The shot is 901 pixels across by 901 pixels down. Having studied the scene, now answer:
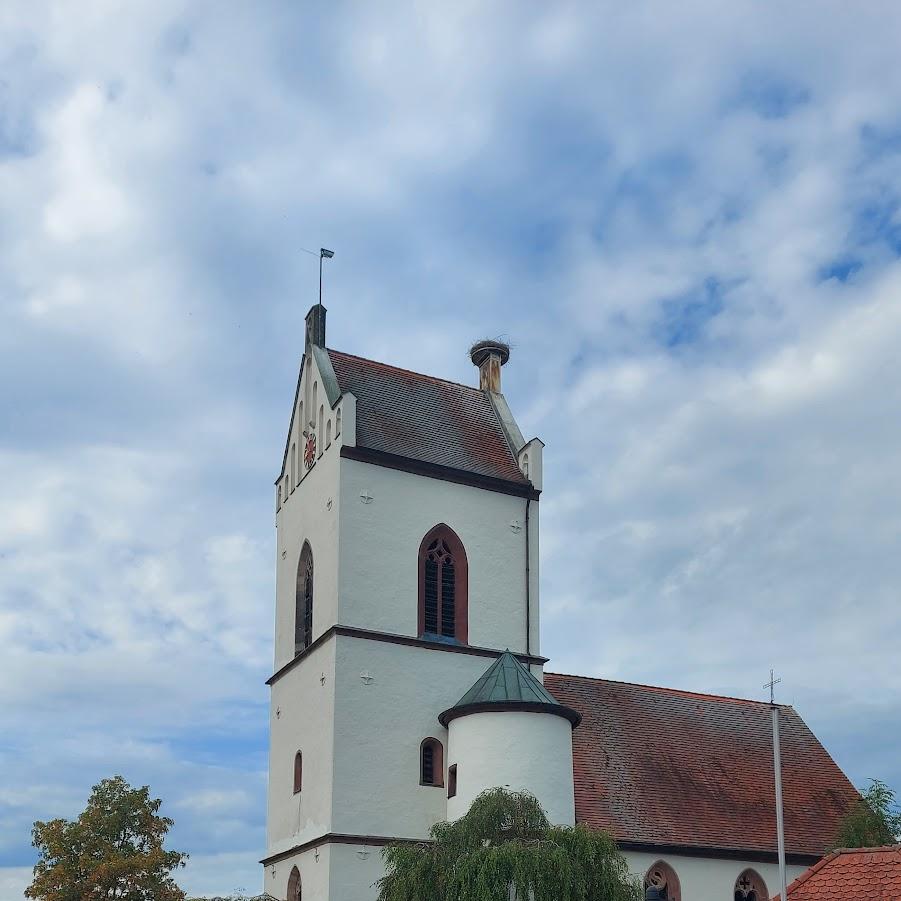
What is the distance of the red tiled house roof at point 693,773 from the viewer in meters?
36.2

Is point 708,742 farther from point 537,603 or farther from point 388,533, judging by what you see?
point 388,533

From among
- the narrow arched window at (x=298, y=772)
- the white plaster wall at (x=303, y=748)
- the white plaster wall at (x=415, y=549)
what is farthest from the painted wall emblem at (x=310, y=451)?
the narrow arched window at (x=298, y=772)

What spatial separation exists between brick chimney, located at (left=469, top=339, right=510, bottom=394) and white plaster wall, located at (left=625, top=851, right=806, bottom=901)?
15.9m

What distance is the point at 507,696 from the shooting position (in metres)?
33.9

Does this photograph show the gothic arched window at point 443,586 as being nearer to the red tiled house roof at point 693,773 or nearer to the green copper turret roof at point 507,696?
the green copper turret roof at point 507,696

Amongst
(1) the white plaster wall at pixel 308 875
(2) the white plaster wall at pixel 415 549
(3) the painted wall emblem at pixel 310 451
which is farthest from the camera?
(3) the painted wall emblem at pixel 310 451

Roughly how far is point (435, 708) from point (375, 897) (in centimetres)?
515

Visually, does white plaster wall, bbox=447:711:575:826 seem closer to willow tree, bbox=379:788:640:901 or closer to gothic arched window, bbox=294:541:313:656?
willow tree, bbox=379:788:640:901

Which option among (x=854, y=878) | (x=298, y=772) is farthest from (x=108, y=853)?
(x=854, y=878)

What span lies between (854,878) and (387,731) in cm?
1344

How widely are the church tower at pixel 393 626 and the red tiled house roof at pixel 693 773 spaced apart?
9.16ft

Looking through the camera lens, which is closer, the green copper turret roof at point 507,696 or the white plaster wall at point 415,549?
the green copper turret roof at point 507,696

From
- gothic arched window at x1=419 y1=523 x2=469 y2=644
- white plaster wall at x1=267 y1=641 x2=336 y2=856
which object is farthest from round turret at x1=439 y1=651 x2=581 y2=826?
white plaster wall at x1=267 y1=641 x2=336 y2=856

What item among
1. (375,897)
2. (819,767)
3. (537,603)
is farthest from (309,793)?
(819,767)
